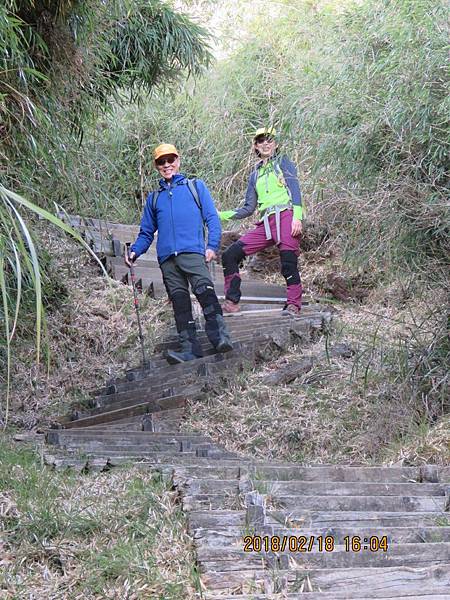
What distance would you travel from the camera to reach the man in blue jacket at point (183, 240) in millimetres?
6617

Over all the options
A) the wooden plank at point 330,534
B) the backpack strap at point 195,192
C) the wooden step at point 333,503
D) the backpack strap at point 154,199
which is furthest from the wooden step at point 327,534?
the backpack strap at point 154,199

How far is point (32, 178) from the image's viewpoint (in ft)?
17.6

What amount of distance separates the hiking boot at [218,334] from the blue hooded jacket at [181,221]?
A: 0.51 meters

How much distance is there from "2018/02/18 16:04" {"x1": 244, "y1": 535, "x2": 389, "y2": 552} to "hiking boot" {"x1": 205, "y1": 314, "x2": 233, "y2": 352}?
3.77 metres

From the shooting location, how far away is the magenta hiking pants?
758 cm

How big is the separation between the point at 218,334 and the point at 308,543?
12.7 feet

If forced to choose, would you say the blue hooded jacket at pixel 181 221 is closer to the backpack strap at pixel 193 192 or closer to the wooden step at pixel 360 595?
the backpack strap at pixel 193 192

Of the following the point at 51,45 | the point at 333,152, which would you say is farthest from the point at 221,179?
the point at 51,45

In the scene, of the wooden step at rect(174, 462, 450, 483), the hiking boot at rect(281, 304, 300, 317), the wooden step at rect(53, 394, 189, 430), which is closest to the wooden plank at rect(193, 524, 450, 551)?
the wooden step at rect(174, 462, 450, 483)

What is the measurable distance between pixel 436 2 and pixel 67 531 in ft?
11.9

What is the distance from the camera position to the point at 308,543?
9.76 feet

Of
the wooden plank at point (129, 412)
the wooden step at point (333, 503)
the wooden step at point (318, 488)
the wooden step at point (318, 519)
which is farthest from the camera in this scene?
the wooden plank at point (129, 412)

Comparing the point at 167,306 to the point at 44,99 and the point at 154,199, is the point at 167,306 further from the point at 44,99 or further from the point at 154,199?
the point at 44,99

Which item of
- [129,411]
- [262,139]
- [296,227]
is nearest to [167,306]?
[296,227]
